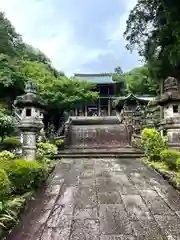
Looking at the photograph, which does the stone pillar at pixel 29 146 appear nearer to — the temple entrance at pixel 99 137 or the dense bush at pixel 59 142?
the dense bush at pixel 59 142

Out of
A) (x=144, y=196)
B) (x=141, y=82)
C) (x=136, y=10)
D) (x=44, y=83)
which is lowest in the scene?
(x=144, y=196)

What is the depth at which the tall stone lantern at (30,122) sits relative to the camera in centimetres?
698

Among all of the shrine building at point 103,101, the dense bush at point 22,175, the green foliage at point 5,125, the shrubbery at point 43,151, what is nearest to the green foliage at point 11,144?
the green foliage at point 5,125

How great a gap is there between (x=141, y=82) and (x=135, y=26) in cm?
1752

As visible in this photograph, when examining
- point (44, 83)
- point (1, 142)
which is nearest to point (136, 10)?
point (44, 83)

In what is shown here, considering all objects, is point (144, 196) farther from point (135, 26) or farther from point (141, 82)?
point (141, 82)

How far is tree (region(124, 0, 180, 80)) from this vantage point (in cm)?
1327

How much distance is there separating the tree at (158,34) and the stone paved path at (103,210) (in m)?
9.79

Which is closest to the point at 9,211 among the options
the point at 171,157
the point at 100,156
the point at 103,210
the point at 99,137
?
the point at 103,210

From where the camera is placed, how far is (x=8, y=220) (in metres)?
3.37

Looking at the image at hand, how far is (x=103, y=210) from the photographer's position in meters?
4.17

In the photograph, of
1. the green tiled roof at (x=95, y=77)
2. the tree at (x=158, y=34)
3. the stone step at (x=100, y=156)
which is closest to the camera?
the stone step at (x=100, y=156)

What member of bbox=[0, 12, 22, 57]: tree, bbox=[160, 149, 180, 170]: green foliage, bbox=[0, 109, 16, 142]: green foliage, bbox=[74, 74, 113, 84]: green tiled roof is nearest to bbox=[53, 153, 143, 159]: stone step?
bbox=[0, 109, 16, 142]: green foliage

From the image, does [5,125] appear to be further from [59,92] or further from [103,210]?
[59,92]
